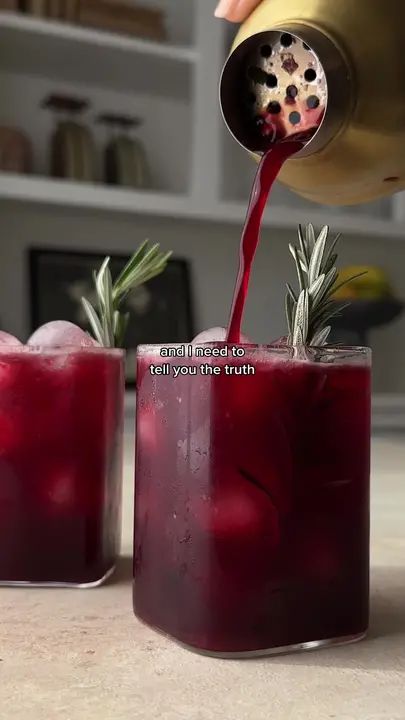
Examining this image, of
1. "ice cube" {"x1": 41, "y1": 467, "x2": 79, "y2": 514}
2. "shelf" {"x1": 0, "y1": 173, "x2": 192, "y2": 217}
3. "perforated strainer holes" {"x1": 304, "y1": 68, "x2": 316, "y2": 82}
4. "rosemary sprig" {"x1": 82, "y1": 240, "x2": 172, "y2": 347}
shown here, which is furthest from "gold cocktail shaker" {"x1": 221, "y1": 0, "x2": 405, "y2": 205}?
"shelf" {"x1": 0, "y1": 173, "x2": 192, "y2": 217}

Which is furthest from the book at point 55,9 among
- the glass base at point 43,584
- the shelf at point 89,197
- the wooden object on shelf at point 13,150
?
the glass base at point 43,584

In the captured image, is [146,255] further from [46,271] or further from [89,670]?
[46,271]

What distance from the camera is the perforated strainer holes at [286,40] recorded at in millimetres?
523

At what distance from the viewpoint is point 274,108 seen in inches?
21.3

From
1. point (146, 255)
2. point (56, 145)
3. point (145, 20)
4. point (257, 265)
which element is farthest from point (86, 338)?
point (257, 265)

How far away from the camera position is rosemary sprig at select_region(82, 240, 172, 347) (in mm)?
583

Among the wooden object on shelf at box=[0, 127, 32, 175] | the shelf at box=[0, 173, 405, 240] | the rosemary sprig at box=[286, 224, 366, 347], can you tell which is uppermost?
the wooden object on shelf at box=[0, 127, 32, 175]

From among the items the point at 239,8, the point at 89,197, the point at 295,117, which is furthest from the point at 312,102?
the point at 89,197

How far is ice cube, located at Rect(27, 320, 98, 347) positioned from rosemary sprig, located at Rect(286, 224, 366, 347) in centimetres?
15

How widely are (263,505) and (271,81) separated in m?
0.27

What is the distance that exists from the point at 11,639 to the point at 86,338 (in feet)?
0.66

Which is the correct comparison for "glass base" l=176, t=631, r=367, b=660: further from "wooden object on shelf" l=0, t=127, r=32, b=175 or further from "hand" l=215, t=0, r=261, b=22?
"wooden object on shelf" l=0, t=127, r=32, b=175

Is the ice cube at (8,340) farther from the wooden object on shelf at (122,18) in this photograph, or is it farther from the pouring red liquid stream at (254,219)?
the wooden object on shelf at (122,18)

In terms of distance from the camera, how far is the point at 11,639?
1.42 ft
